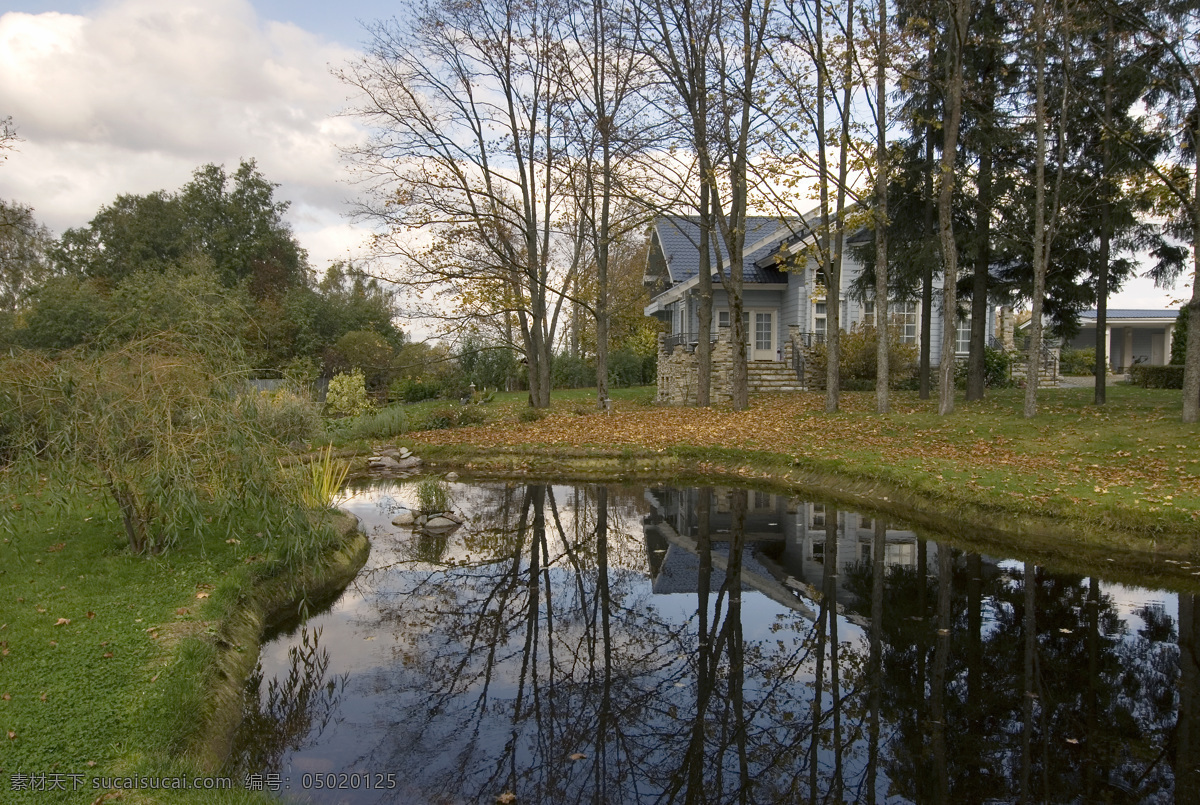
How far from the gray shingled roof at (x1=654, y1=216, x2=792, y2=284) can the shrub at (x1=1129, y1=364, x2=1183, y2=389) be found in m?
11.4

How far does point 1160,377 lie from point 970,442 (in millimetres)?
13577

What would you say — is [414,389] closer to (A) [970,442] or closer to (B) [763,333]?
(B) [763,333]

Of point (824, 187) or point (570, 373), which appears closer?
point (824, 187)

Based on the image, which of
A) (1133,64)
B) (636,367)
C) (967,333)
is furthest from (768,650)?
(636,367)

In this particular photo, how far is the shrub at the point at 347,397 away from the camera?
2172 cm

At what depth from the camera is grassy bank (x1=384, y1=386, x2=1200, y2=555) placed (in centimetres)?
1007

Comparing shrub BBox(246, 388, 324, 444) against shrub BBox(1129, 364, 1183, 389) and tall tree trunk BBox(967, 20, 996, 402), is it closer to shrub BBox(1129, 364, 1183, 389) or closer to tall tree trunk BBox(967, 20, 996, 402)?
tall tree trunk BBox(967, 20, 996, 402)

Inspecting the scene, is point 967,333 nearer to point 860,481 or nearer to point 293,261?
point 860,481

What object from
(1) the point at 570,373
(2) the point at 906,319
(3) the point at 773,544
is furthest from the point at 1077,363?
(3) the point at 773,544

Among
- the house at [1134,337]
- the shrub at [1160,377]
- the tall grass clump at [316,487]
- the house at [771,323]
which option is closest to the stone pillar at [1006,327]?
the house at [771,323]

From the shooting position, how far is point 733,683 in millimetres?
6383

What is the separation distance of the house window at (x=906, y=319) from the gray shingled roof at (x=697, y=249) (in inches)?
150

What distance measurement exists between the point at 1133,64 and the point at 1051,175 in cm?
247

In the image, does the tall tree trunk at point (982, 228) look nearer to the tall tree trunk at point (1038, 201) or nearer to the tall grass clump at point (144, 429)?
the tall tree trunk at point (1038, 201)
